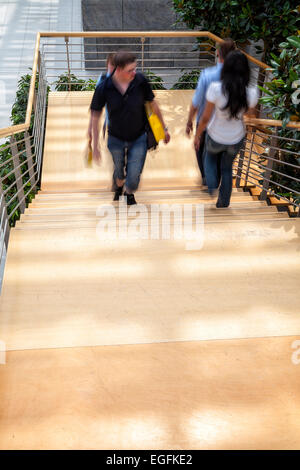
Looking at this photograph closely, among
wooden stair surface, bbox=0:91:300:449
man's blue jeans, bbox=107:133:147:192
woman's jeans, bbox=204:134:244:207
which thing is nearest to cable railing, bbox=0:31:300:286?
woman's jeans, bbox=204:134:244:207

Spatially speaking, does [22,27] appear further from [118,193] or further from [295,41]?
[295,41]

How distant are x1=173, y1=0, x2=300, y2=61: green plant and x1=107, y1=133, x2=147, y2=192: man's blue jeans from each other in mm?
3082

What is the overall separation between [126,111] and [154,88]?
3987 mm

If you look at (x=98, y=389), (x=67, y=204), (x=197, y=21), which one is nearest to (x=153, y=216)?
(x=67, y=204)

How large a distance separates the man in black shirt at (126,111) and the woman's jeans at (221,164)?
1.25 ft

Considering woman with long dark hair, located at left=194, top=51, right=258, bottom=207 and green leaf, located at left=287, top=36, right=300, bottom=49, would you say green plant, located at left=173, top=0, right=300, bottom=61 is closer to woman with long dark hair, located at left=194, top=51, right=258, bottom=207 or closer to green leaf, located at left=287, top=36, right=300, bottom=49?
green leaf, located at left=287, top=36, right=300, bottom=49

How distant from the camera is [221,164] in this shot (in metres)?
3.33

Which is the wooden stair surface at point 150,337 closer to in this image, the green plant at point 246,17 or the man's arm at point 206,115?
the man's arm at point 206,115

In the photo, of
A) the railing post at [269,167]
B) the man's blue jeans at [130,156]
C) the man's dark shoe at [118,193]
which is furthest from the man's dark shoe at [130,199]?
the railing post at [269,167]

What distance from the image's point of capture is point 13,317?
2146 mm

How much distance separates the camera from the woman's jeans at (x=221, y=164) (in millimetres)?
3154

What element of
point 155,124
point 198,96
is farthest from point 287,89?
point 155,124

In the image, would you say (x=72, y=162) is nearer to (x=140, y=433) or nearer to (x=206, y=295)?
(x=206, y=295)

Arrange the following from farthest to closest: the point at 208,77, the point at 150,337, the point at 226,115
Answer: the point at 208,77 < the point at 226,115 < the point at 150,337
